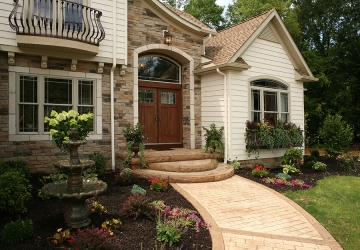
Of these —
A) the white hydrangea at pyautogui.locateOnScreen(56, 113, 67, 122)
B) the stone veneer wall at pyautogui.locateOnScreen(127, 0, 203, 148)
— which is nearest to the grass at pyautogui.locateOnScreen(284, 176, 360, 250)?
the stone veneer wall at pyautogui.locateOnScreen(127, 0, 203, 148)

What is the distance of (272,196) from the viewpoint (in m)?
6.38

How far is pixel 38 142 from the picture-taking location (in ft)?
23.7

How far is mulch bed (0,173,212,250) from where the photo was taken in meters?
3.73

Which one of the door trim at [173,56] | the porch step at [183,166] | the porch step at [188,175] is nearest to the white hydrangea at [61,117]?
the porch step at [188,175]

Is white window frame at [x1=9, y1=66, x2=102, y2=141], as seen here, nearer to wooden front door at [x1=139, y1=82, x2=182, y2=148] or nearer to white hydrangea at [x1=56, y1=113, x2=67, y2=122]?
wooden front door at [x1=139, y1=82, x2=182, y2=148]

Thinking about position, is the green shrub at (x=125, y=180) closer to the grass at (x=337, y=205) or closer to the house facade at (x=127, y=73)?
the house facade at (x=127, y=73)

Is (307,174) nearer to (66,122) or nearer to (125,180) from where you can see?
(125,180)

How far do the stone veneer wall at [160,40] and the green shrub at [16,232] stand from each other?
4.74 m

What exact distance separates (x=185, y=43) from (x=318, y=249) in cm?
762

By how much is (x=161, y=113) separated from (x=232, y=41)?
3.62 metres

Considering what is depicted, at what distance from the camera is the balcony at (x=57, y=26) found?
6.62 meters

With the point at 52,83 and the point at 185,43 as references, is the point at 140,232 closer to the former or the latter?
the point at 52,83

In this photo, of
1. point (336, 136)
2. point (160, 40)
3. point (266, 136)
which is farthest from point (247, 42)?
point (336, 136)

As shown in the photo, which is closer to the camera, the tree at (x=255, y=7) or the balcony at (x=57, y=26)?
the balcony at (x=57, y=26)
